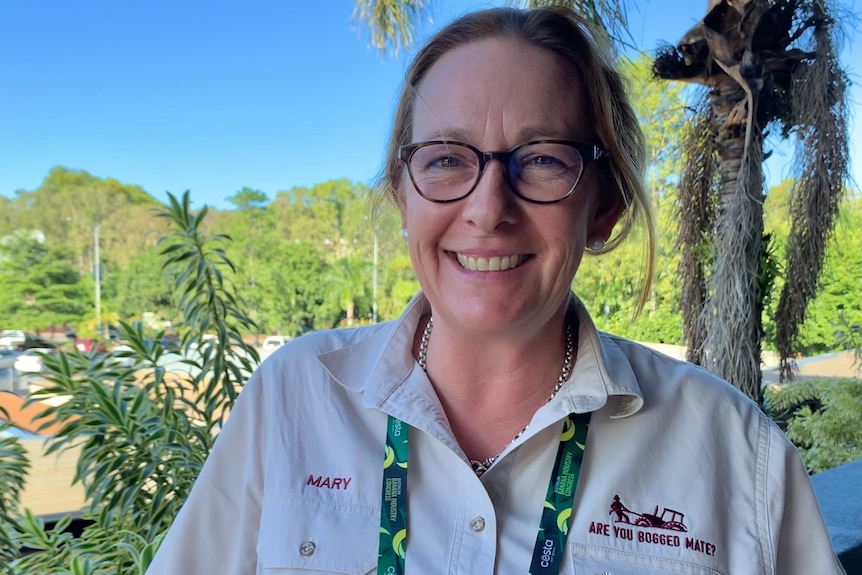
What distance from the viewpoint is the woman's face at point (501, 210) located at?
82cm

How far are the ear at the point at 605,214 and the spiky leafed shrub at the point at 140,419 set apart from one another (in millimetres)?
1505

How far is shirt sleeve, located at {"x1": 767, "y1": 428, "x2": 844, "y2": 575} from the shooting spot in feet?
2.77

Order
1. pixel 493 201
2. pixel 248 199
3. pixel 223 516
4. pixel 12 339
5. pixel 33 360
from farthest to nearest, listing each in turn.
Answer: pixel 248 199 < pixel 12 339 < pixel 33 360 < pixel 223 516 < pixel 493 201

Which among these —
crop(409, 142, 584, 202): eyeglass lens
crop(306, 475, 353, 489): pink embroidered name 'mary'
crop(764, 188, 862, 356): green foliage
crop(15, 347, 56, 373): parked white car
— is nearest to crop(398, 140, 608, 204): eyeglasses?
crop(409, 142, 584, 202): eyeglass lens

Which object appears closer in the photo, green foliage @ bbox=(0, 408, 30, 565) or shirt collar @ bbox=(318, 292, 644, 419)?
shirt collar @ bbox=(318, 292, 644, 419)

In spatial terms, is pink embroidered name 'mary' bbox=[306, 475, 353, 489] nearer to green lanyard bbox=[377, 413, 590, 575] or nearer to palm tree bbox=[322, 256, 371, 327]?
green lanyard bbox=[377, 413, 590, 575]

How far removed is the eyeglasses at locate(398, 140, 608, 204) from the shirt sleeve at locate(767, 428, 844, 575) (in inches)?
22.9

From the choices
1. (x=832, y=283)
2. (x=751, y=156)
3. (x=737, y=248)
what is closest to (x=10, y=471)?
(x=737, y=248)

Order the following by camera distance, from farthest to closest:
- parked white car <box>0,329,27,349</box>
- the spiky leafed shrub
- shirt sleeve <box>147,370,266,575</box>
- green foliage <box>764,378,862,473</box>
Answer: green foliage <box>764,378,862,473</box> → parked white car <box>0,329,27,349</box> → the spiky leafed shrub → shirt sleeve <box>147,370,266,575</box>

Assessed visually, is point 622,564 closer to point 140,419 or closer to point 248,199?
point 140,419

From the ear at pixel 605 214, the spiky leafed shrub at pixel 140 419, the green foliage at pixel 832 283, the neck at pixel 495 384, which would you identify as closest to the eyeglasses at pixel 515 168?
the ear at pixel 605 214

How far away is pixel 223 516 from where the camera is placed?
93 centimetres

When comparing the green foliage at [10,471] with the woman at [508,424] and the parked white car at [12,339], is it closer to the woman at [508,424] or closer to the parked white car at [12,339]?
the parked white car at [12,339]

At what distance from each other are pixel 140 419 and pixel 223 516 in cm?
116
